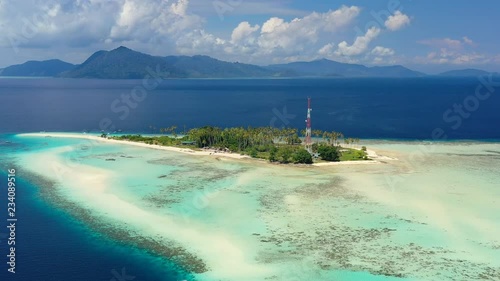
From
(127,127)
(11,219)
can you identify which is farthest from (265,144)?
(127,127)

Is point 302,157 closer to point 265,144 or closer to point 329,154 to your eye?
point 329,154

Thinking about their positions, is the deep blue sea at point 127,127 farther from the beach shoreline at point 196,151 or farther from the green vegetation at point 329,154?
the green vegetation at point 329,154

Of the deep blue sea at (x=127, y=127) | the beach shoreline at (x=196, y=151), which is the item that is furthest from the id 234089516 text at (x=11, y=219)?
the beach shoreline at (x=196, y=151)

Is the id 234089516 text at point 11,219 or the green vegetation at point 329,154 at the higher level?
the green vegetation at point 329,154

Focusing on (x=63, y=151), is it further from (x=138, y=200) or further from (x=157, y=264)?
(x=157, y=264)

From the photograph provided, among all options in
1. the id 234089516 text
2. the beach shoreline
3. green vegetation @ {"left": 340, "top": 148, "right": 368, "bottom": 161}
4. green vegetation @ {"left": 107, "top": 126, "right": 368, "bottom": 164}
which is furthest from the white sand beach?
the id 234089516 text
